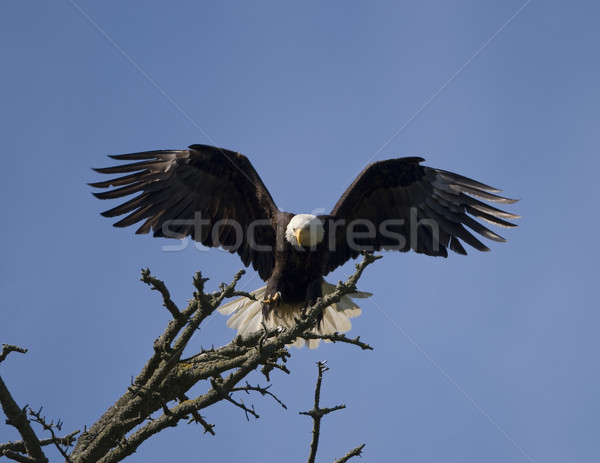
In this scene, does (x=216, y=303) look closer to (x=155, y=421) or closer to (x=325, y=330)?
(x=155, y=421)

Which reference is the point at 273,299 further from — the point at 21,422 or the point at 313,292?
the point at 21,422

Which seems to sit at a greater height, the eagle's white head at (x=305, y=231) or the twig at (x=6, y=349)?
the eagle's white head at (x=305, y=231)

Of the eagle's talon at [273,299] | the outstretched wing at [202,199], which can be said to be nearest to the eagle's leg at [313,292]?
the eagle's talon at [273,299]

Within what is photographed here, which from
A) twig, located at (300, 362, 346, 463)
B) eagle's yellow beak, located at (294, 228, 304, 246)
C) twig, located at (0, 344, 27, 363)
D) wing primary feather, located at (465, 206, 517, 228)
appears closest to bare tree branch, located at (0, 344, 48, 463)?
twig, located at (0, 344, 27, 363)

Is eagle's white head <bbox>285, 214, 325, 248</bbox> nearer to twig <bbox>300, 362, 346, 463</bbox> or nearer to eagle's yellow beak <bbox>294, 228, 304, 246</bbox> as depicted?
eagle's yellow beak <bbox>294, 228, 304, 246</bbox>

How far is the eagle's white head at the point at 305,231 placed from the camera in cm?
562

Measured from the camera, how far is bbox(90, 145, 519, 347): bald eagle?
19.4ft

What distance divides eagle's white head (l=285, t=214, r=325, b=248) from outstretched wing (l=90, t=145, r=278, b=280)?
365mm

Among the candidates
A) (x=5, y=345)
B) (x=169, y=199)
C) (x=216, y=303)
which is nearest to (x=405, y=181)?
(x=169, y=199)

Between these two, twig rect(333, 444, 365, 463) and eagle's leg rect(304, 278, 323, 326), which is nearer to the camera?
twig rect(333, 444, 365, 463)

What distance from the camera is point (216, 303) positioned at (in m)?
3.66

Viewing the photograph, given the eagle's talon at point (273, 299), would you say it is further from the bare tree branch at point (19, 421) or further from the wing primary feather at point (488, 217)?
the bare tree branch at point (19, 421)

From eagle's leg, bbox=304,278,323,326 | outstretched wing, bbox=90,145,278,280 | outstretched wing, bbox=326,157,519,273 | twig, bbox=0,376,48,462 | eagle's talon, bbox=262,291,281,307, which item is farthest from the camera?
outstretched wing, bbox=326,157,519,273

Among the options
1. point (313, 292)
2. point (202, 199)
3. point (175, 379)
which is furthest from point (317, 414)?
point (202, 199)
